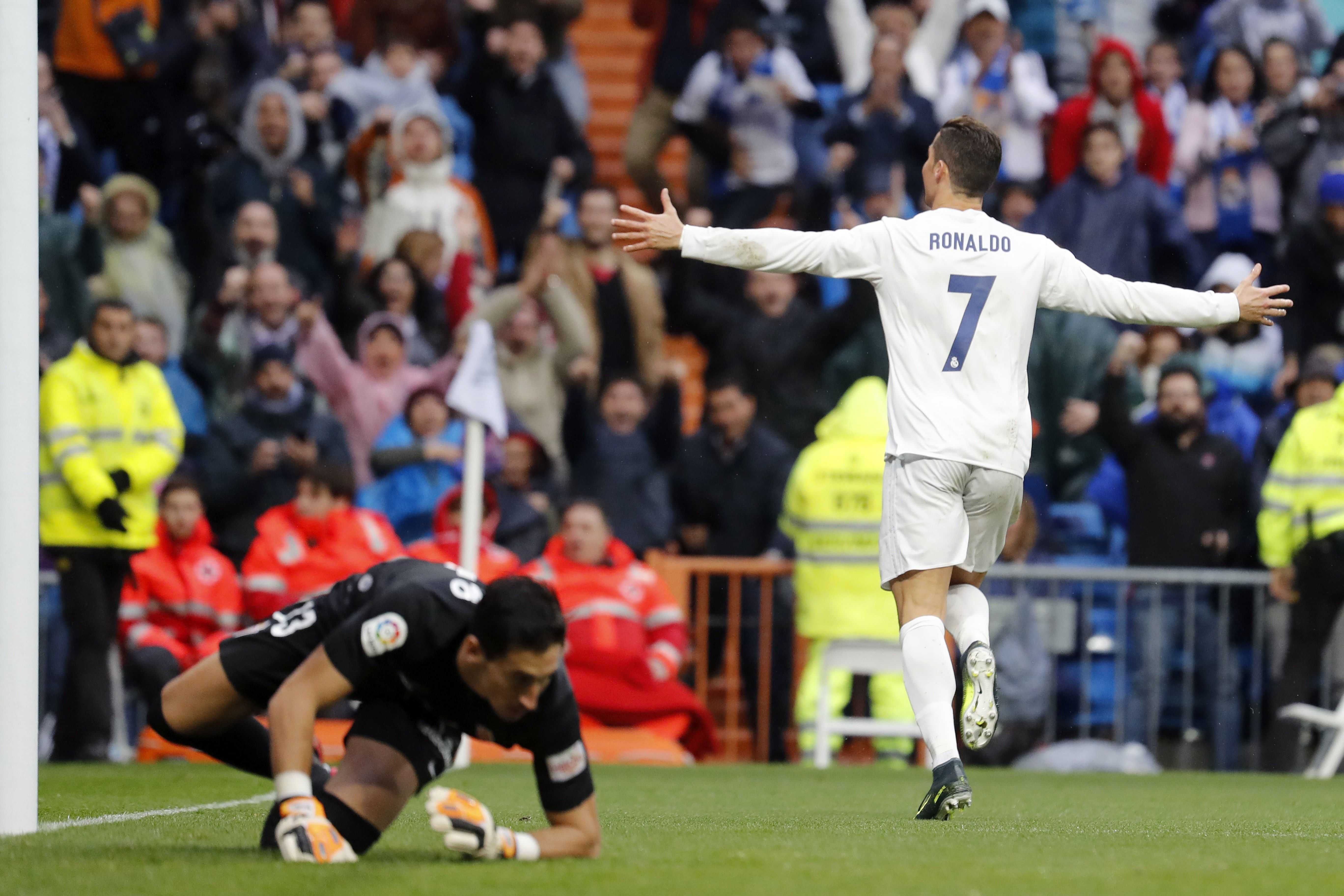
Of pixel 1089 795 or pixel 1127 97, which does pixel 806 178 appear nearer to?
pixel 1127 97

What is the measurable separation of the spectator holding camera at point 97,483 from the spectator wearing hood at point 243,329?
4.82 ft

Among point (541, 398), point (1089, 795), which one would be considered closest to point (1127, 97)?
point (541, 398)

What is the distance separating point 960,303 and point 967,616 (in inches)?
42.2

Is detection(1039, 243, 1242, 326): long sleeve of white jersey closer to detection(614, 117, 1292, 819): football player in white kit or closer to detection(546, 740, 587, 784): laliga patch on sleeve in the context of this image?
detection(614, 117, 1292, 819): football player in white kit

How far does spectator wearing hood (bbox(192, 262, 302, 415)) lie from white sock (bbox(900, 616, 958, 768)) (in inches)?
281

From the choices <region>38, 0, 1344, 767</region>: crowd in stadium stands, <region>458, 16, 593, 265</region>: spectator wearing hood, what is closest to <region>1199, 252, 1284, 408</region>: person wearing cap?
<region>38, 0, 1344, 767</region>: crowd in stadium stands

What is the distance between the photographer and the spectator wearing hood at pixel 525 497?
12.5m

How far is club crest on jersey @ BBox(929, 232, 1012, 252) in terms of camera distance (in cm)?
702

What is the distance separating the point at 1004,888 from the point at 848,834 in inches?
63.9

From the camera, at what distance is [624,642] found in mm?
11875

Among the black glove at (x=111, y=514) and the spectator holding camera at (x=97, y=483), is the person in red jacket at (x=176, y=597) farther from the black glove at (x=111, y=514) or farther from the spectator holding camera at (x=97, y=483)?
the black glove at (x=111, y=514)

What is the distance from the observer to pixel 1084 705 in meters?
12.1

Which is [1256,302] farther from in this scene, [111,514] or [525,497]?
[111,514]

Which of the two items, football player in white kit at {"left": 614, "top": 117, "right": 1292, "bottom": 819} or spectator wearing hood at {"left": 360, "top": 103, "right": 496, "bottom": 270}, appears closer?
football player in white kit at {"left": 614, "top": 117, "right": 1292, "bottom": 819}
